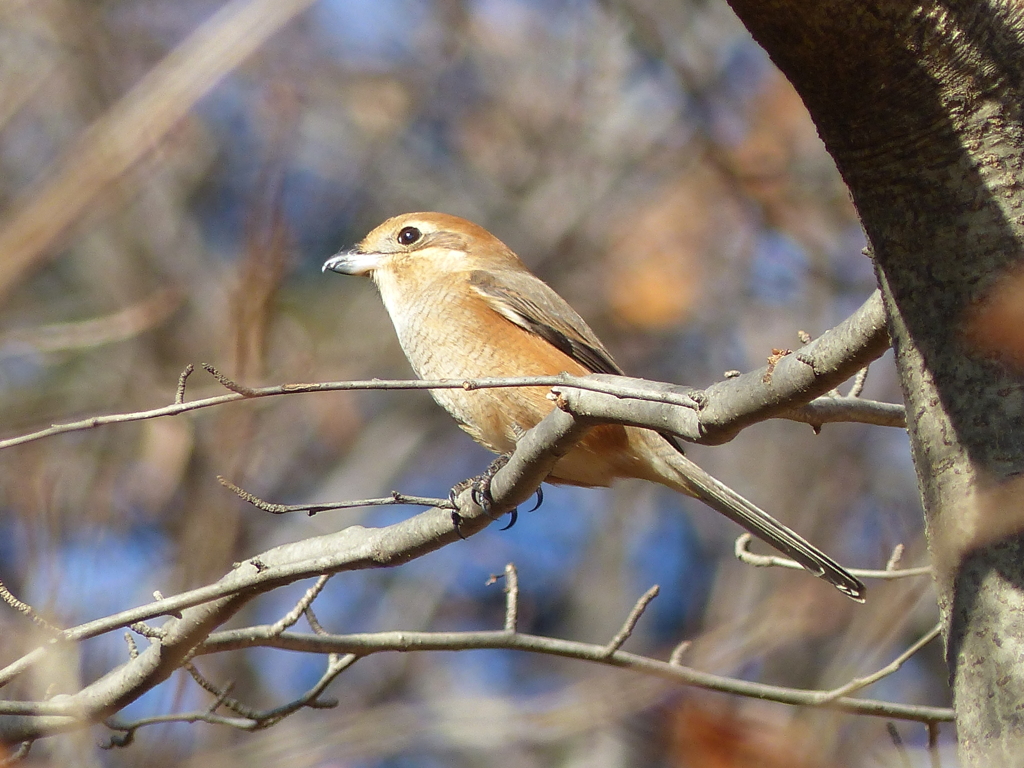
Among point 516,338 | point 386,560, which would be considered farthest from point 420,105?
point 386,560

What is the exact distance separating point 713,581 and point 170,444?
4.55 meters

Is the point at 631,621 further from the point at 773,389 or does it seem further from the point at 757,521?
the point at 757,521

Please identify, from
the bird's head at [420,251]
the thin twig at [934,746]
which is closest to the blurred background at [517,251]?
the bird's head at [420,251]

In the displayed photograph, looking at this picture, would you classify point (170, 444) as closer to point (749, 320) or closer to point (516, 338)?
point (516, 338)

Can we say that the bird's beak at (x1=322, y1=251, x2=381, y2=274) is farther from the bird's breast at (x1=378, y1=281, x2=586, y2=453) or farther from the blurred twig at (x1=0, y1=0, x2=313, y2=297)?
the blurred twig at (x1=0, y1=0, x2=313, y2=297)

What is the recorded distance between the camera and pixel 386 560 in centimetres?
283

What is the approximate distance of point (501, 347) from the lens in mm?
4121

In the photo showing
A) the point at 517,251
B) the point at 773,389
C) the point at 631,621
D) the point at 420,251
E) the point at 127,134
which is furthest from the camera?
the point at 517,251

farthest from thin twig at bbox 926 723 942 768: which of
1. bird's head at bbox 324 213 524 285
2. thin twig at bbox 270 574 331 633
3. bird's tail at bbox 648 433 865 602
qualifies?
bird's head at bbox 324 213 524 285

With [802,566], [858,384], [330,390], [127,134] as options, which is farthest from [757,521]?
[127,134]

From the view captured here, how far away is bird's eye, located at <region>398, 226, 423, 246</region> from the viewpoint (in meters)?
4.86

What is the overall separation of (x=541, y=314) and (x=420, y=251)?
714mm

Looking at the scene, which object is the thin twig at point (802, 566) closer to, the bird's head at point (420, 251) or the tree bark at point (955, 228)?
Answer: the tree bark at point (955, 228)

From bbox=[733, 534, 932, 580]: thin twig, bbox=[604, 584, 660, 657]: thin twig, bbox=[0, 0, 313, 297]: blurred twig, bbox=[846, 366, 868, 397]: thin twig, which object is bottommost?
bbox=[733, 534, 932, 580]: thin twig
